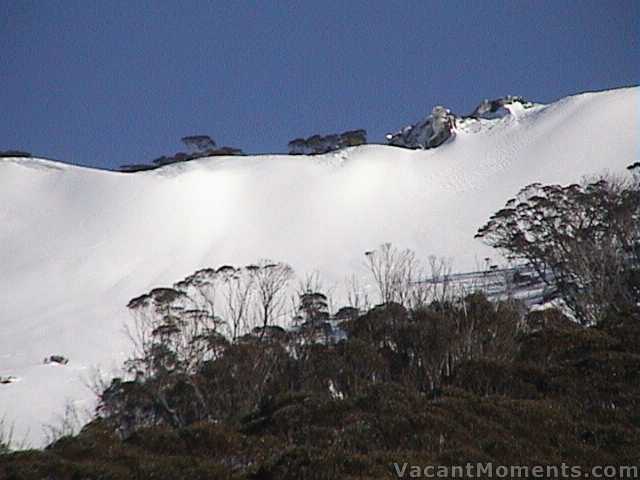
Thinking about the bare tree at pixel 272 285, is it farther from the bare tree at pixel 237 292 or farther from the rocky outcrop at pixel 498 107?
the rocky outcrop at pixel 498 107

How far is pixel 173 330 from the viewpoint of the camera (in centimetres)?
2247

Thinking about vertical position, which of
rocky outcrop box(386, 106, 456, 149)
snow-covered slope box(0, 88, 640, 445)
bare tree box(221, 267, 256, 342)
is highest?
rocky outcrop box(386, 106, 456, 149)

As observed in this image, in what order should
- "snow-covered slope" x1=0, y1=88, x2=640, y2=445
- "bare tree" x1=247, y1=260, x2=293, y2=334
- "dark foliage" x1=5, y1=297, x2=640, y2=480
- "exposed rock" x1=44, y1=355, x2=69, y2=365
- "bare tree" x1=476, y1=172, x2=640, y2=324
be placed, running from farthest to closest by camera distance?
1. "snow-covered slope" x1=0, y1=88, x2=640, y2=445
2. "bare tree" x1=247, y1=260, x2=293, y2=334
3. "exposed rock" x1=44, y1=355, x2=69, y2=365
4. "bare tree" x1=476, y1=172, x2=640, y2=324
5. "dark foliage" x1=5, y1=297, x2=640, y2=480

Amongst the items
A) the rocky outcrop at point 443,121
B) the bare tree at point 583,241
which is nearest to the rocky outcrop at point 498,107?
the rocky outcrop at point 443,121

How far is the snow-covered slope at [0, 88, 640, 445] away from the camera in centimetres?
3425

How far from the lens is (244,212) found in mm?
47000

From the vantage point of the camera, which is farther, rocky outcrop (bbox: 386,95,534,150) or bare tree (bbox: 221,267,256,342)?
rocky outcrop (bbox: 386,95,534,150)

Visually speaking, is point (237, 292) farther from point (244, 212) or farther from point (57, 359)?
point (244, 212)

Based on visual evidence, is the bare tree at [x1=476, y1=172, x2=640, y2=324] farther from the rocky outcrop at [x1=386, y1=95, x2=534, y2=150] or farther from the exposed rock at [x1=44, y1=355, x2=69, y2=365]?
the rocky outcrop at [x1=386, y1=95, x2=534, y2=150]

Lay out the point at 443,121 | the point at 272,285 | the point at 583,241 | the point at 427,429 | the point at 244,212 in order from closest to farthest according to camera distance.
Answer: the point at 427,429 < the point at 583,241 < the point at 272,285 < the point at 244,212 < the point at 443,121

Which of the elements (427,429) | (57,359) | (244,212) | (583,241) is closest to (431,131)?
(244,212)

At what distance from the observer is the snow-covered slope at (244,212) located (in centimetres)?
3425

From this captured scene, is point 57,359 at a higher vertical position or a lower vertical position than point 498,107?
lower

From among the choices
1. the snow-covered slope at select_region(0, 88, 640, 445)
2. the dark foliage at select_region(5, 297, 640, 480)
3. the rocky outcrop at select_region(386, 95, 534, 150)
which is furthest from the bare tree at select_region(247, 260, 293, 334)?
the rocky outcrop at select_region(386, 95, 534, 150)
